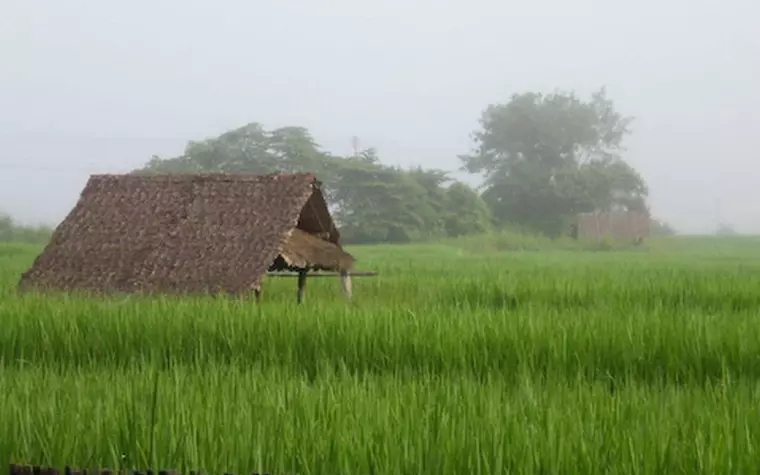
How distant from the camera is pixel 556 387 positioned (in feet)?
9.99

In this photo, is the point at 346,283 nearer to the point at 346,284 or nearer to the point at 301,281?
the point at 346,284

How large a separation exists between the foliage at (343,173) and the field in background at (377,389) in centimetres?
1946

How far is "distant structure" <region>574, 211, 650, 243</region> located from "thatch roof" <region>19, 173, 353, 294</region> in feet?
70.1

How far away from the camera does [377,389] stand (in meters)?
2.91

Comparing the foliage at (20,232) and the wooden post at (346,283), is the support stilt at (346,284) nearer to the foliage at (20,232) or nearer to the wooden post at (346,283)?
the wooden post at (346,283)

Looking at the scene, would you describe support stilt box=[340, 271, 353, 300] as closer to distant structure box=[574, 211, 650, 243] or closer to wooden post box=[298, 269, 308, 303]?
wooden post box=[298, 269, 308, 303]

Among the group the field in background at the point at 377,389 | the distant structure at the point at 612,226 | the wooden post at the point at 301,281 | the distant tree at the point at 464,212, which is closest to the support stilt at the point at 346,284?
the wooden post at the point at 301,281

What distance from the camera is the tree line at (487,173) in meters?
25.1

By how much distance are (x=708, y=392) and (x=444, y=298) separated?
3833mm

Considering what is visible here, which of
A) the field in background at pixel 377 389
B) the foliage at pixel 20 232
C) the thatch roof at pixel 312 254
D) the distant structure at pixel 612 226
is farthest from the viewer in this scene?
the distant structure at pixel 612 226

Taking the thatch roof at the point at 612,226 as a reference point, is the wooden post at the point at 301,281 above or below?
below

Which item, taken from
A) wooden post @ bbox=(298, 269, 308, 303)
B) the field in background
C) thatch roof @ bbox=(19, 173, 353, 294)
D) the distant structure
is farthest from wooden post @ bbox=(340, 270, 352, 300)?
the distant structure

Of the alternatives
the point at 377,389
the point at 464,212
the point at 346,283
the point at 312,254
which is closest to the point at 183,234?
the point at 312,254

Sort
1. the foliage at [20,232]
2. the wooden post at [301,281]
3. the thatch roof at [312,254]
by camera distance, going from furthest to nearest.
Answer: the foliage at [20,232], the wooden post at [301,281], the thatch roof at [312,254]
